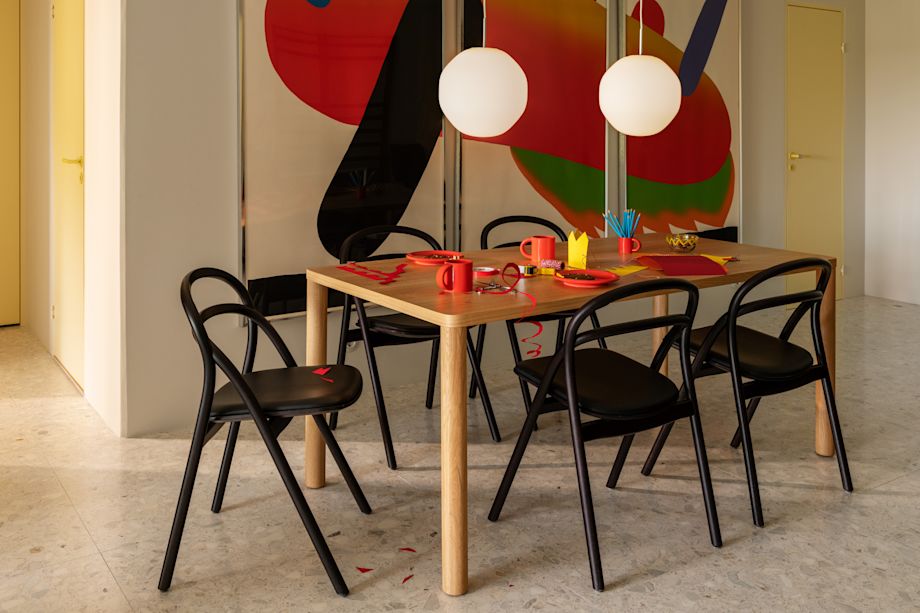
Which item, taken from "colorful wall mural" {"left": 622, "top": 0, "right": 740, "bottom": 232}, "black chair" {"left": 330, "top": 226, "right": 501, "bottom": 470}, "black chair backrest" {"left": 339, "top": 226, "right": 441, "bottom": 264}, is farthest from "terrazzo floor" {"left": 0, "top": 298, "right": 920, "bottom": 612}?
"colorful wall mural" {"left": 622, "top": 0, "right": 740, "bottom": 232}

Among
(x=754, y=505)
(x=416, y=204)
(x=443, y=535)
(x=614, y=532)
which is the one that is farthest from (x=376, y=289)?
(x=416, y=204)

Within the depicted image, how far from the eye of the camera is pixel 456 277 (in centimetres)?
284

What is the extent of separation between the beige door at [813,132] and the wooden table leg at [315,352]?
4.52 metres

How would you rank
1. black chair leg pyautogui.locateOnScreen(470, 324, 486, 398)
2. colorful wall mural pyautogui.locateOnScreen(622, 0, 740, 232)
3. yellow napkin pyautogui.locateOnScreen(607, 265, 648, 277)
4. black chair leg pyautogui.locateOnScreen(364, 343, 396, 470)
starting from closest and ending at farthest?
yellow napkin pyautogui.locateOnScreen(607, 265, 648, 277), black chair leg pyautogui.locateOnScreen(364, 343, 396, 470), black chair leg pyautogui.locateOnScreen(470, 324, 486, 398), colorful wall mural pyautogui.locateOnScreen(622, 0, 740, 232)

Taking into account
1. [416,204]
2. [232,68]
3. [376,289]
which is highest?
[232,68]

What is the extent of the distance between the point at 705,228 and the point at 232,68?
341cm

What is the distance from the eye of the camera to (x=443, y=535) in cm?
253

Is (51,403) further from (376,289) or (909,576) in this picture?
(909,576)

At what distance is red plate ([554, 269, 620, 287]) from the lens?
9.66 feet

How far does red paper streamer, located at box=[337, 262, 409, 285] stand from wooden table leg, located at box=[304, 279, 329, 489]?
0.14m

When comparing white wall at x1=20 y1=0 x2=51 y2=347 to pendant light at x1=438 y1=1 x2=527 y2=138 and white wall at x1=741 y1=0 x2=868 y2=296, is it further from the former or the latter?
white wall at x1=741 y1=0 x2=868 y2=296

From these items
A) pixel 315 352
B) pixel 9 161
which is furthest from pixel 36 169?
pixel 315 352

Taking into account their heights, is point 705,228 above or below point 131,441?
above

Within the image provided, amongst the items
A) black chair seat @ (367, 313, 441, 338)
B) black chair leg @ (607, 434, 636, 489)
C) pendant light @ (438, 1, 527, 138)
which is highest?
pendant light @ (438, 1, 527, 138)
